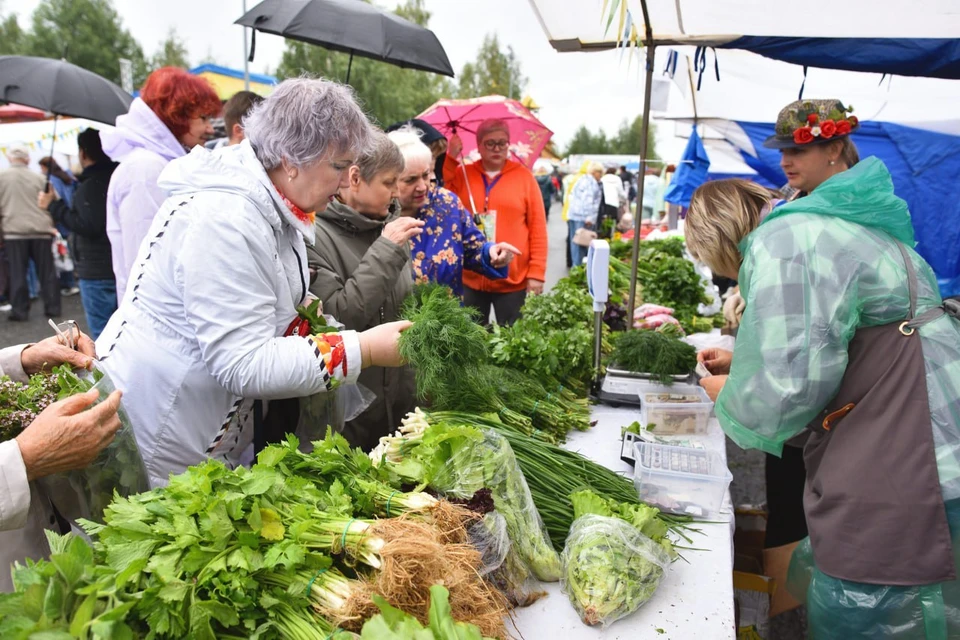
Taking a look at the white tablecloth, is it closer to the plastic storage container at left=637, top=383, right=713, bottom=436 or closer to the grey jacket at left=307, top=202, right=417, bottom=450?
the plastic storage container at left=637, top=383, right=713, bottom=436

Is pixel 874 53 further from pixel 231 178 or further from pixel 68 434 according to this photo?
pixel 68 434

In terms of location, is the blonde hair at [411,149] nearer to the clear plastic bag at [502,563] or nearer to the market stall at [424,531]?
the market stall at [424,531]

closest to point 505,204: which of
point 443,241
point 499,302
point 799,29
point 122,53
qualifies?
point 499,302

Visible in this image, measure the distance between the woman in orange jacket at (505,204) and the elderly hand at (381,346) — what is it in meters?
2.76

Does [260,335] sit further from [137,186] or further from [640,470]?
[137,186]

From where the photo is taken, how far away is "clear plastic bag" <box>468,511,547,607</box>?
1.51 metres

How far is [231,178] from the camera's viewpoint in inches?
71.7

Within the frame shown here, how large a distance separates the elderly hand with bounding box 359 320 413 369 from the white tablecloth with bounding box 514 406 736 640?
0.80 meters

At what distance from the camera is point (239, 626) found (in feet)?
4.06

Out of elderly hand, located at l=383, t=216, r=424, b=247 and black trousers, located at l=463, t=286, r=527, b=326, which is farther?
black trousers, located at l=463, t=286, r=527, b=326

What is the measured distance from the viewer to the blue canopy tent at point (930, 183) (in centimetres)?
579

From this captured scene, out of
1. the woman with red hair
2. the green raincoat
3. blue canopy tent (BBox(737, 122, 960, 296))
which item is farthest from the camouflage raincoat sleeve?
blue canopy tent (BBox(737, 122, 960, 296))

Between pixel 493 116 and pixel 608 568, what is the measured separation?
503cm

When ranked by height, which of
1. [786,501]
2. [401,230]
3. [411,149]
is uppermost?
[411,149]
